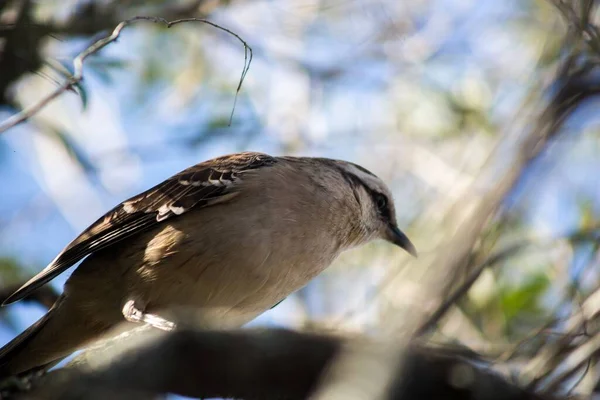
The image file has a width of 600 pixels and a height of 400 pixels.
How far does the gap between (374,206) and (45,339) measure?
2958mm

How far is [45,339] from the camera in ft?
17.9

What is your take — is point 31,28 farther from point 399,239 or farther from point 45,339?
point 399,239

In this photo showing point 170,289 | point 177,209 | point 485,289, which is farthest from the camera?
point 485,289

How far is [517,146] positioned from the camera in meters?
4.04

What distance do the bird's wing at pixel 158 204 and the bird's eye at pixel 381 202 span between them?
126 centimetres

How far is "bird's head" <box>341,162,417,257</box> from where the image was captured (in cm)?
661

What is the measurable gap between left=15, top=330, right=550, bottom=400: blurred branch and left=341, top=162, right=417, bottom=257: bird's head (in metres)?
3.36

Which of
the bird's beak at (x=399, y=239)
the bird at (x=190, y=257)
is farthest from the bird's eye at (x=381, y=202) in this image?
the bird at (x=190, y=257)

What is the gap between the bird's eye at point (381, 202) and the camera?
274 inches

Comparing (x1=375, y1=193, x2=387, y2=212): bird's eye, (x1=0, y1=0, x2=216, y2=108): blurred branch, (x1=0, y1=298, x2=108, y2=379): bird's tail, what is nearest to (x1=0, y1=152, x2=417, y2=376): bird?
(x1=0, y1=298, x2=108, y2=379): bird's tail

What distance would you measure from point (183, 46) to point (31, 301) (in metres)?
4.59

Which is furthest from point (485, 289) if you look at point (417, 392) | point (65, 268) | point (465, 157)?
point (417, 392)

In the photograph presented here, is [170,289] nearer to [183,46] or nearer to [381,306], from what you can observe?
[381,306]

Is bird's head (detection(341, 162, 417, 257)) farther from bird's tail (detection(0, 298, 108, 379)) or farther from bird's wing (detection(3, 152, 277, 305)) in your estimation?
bird's tail (detection(0, 298, 108, 379))
